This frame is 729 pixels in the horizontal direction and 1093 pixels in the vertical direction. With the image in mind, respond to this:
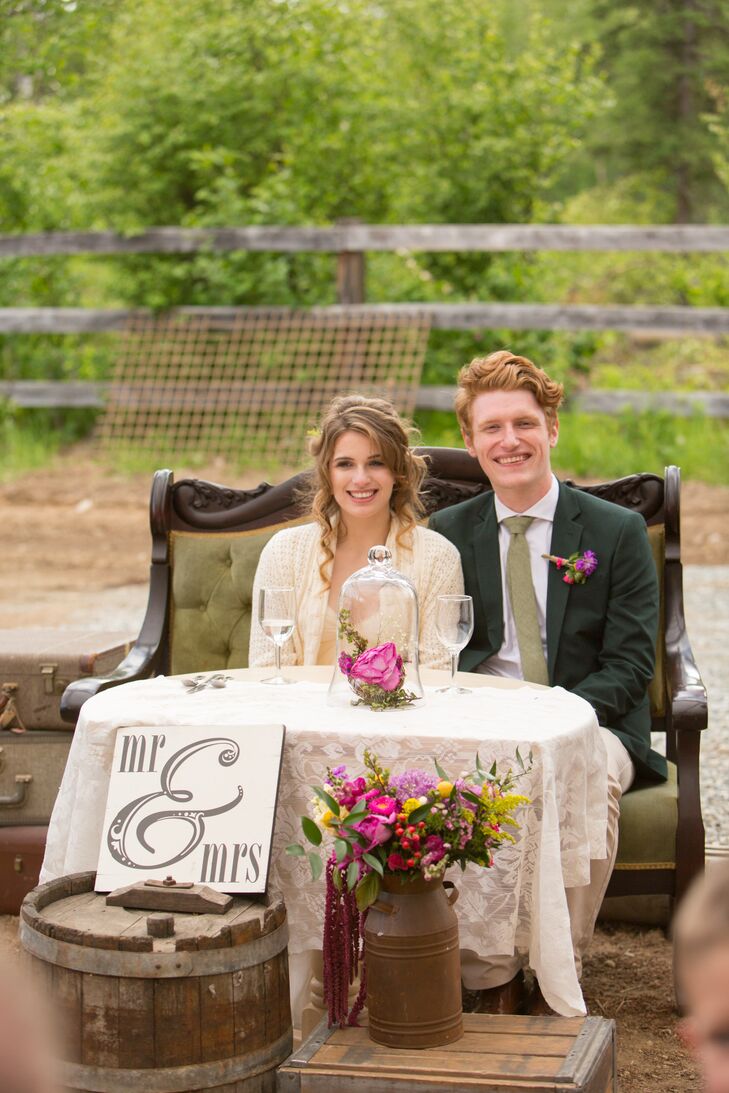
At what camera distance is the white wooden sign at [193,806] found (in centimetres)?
323

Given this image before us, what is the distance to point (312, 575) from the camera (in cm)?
446

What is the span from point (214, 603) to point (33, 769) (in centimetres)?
83

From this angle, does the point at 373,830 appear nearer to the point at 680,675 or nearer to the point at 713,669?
the point at 680,675

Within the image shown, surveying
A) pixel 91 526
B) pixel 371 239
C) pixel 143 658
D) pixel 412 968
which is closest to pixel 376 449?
pixel 143 658

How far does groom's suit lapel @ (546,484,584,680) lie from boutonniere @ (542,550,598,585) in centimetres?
2

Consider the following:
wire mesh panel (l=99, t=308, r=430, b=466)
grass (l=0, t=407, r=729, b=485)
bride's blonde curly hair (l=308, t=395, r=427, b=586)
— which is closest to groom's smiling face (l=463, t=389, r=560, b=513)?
bride's blonde curly hair (l=308, t=395, r=427, b=586)

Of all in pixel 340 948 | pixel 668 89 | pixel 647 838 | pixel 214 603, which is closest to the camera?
pixel 340 948

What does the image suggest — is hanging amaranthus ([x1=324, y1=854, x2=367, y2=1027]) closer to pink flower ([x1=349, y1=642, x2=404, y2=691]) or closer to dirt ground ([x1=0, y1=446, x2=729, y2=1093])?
pink flower ([x1=349, y1=642, x2=404, y2=691])

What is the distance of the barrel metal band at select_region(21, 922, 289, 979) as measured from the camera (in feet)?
9.41

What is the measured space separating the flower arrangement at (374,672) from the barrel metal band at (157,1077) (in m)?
0.96

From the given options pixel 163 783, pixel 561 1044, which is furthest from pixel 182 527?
pixel 561 1044

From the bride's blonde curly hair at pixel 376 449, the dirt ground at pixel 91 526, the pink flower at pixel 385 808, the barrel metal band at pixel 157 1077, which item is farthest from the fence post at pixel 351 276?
the barrel metal band at pixel 157 1077

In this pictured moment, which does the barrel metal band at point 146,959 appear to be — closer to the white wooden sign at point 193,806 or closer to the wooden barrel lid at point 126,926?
the wooden barrel lid at point 126,926

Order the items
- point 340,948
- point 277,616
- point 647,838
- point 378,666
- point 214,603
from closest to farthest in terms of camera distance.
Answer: point 340,948 < point 378,666 < point 277,616 < point 647,838 < point 214,603
